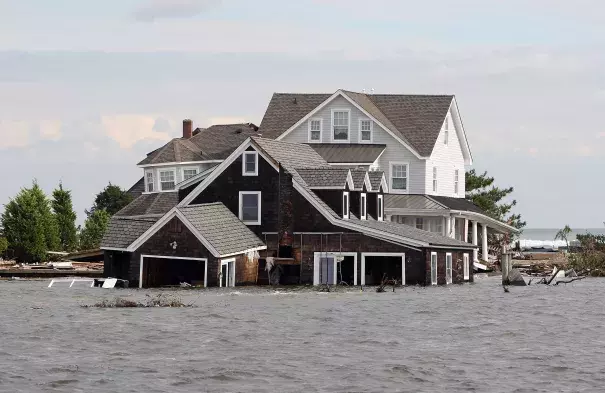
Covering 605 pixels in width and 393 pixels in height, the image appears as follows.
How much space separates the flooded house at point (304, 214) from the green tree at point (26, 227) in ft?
18.5

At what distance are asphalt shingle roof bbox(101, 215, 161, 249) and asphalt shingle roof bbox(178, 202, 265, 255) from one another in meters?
2.08

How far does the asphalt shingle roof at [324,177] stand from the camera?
67750 mm

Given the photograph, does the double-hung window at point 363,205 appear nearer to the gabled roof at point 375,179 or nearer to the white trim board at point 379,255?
the gabled roof at point 375,179

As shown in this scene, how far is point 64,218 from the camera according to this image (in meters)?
85.4

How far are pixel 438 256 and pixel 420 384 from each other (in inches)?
1416

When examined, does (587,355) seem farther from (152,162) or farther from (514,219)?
(514,219)

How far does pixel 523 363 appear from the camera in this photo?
116 ft

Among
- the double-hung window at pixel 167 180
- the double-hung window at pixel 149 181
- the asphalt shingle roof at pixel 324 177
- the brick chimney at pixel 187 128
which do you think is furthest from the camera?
the brick chimney at pixel 187 128

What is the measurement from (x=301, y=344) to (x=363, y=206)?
32.7m

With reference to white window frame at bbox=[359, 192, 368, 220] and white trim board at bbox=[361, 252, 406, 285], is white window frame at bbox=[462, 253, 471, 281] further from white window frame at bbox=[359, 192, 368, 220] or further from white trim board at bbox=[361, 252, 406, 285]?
white trim board at bbox=[361, 252, 406, 285]

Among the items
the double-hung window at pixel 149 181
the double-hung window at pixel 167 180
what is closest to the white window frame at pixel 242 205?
the double-hung window at pixel 167 180

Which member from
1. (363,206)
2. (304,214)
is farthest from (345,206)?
(363,206)

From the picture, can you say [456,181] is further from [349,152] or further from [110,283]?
[110,283]

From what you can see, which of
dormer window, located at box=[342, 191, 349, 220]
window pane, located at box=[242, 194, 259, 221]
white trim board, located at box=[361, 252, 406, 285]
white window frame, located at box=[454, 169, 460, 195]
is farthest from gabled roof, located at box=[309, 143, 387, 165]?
white trim board, located at box=[361, 252, 406, 285]
